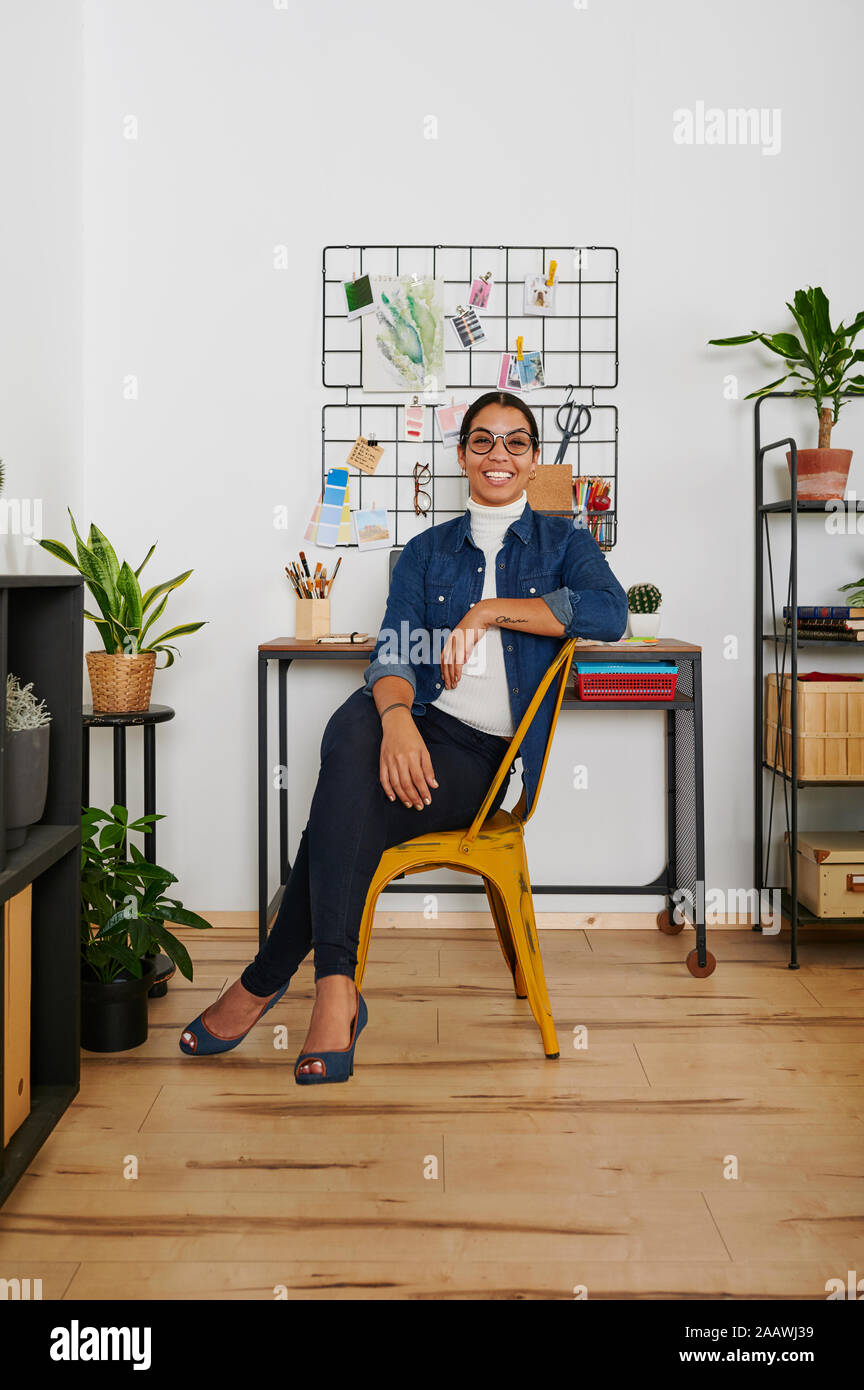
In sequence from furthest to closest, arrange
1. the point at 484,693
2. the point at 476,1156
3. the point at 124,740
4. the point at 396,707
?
the point at 124,740, the point at 484,693, the point at 396,707, the point at 476,1156

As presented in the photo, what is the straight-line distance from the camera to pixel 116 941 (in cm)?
206

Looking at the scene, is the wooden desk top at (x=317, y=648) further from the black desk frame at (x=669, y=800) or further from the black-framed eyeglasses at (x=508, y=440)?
the black-framed eyeglasses at (x=508, y=440)

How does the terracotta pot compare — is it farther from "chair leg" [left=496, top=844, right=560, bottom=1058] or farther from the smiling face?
"chair leg" [left=496, top=844, right=560, bottom=1058]

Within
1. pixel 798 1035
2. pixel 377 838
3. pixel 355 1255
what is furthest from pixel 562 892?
pixel 355 1255

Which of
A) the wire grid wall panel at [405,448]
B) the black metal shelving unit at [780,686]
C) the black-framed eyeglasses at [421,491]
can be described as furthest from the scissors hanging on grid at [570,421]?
the black metal shelving unit at [780,686]

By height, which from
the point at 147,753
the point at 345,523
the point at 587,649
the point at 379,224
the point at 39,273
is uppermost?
the point at 379,224

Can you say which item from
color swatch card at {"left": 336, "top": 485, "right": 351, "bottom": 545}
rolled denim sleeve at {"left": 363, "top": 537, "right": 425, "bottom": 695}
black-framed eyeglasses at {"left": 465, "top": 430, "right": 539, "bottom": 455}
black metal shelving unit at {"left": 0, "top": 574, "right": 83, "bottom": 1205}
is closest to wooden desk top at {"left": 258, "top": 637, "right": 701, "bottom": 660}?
rolled denim sleeve at {"left": 363, "top": 537, "right": 425, "bottom": 695}

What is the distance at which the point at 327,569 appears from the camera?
113 inches

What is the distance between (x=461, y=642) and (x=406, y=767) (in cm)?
30

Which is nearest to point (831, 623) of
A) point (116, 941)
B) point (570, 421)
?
point (570, 421)

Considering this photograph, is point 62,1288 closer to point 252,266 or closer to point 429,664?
point 429,664

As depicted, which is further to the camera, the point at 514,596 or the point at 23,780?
the point at 514,596

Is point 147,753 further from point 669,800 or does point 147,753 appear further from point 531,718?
point 669,800

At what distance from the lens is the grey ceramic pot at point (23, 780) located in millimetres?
1622
